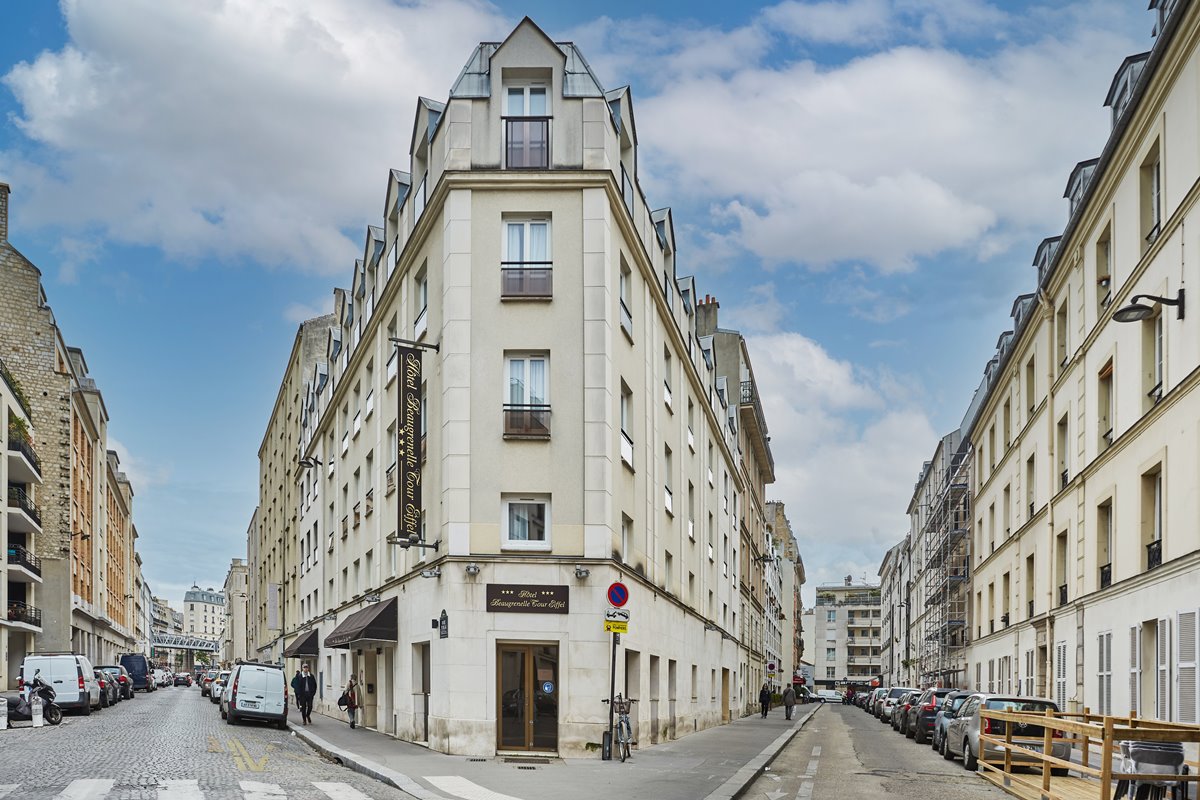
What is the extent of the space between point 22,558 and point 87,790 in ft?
151

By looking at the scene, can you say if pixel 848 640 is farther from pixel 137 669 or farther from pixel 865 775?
pixel 865 775

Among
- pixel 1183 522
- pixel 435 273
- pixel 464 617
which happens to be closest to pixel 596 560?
pixel 464 617

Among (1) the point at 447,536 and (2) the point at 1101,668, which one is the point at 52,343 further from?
(2) the point at 1101,668

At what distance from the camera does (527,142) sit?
23125mm

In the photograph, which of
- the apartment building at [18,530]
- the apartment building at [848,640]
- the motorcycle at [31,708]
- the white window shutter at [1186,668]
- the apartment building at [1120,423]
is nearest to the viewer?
the white window shutter at [1186,668]

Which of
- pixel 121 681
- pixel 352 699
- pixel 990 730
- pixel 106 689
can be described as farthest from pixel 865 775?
pixel 121 681

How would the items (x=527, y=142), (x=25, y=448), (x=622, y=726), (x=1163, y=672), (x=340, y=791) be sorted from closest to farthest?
1. (x=340, y=791)
2. (x=1163, y=672)
3. (x=622, y=726)
4. (x=527, y=142)
5. (x=25, y=448)

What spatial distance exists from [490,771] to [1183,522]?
1128 cm

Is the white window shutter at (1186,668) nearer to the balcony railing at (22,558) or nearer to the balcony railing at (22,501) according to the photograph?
the balcony railing at (22,558)

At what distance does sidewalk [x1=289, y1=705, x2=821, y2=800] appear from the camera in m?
15.4

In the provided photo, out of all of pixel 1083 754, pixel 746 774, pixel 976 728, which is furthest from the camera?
pixel 976 728

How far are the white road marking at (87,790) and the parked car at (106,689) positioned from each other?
2734cm

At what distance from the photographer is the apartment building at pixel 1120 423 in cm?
1894

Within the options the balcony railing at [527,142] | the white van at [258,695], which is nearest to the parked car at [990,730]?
the balcony railing at [527,142]
